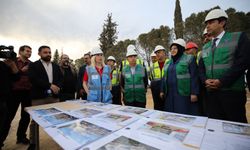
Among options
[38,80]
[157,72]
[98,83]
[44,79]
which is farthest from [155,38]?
[38,80]

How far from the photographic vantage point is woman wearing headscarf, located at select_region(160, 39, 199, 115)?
8.35 feet

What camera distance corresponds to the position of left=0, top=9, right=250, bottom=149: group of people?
1.98 meters

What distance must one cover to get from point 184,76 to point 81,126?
193 cm

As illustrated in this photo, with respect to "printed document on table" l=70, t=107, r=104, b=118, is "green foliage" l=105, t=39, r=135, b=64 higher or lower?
higher

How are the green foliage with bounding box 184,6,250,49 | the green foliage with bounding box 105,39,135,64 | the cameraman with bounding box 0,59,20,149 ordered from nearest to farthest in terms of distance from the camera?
the cameraman with bounding box 0,59,20,149, the green foliage with bounding box 184,6,250,49, the green foliage with bounding box 105,39,135,64

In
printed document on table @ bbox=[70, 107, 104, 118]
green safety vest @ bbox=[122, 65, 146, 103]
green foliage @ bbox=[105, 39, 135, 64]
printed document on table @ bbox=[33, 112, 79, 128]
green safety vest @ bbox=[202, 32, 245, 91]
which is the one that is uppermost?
green foliage @ bbox=[105, 39, 135, 64]

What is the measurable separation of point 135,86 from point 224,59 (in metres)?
1.89

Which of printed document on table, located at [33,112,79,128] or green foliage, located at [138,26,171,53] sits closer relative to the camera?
printed document on table, located at [33,112,79,128]

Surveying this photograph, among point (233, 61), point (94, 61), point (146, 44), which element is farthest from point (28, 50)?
point (146, 44)

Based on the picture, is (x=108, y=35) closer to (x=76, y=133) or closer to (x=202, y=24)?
(x=202, y=24)

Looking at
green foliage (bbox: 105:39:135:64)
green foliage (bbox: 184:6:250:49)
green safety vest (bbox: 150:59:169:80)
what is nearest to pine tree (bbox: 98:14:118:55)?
green foliage (bbox: 105:39:135:64)

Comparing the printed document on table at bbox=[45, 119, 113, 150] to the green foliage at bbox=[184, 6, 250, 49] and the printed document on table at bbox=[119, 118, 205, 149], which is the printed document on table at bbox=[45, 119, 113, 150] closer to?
the printed document on table at bbox=[119, 118, 205, 149]

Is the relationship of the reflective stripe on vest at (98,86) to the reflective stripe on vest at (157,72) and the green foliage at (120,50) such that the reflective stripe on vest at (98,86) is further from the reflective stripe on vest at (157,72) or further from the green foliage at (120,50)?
the green foliage at (120,50)

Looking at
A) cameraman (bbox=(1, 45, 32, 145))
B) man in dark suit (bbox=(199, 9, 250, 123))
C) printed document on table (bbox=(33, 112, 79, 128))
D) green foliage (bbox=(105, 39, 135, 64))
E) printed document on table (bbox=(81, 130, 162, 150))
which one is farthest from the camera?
green foliage (bbox=(105, 39, 135, 64))
